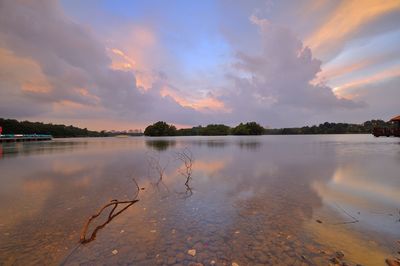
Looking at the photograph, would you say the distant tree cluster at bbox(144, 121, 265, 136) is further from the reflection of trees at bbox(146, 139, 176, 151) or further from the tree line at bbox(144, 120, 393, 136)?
the reflection of trees at bbox(146, 139, 176, 151)

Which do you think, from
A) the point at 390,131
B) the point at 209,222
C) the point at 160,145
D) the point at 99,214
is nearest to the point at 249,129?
the point at 390,131

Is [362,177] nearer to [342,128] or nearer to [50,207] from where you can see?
[50,207]

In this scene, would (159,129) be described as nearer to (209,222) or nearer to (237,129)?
(237,129)

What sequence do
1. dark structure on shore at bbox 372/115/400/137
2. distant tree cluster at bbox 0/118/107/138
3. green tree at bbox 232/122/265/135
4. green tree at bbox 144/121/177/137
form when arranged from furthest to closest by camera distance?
green tree at bbox 232/122/265/135 < green tree at bbox 144/121/177/137 < distant tree cluster at bbox 0/118/107/138 < dark structure on shore at bbox 372/115/400/137

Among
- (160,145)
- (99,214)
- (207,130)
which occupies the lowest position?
(99,214)

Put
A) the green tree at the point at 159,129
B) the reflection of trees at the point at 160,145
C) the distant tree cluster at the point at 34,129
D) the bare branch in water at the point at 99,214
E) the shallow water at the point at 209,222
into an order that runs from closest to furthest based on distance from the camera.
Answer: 1. the shallow water at the point at 209,222
2. the bare branch in water at the point at 99,214
3. the reflection of trees at the point at 160,145
4. the distant tree cluster at the point at 34,129
5. the green tree at the point at 159,129

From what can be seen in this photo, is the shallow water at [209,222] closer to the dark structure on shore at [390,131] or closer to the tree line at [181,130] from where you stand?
the dark structure on shore at [390,131]

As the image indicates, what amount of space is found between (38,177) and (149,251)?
11.8 meters

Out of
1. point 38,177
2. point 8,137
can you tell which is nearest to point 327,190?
point 38,177

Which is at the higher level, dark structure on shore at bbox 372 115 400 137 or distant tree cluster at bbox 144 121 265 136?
distant tree cluster at bbox 144 121 265 136

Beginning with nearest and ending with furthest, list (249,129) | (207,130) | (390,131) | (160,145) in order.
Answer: (160,145), (390,131), (249,129), (207,130)

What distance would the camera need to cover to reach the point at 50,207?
23.9ft

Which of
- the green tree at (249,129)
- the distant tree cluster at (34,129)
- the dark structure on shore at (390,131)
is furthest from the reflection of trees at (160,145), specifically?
the green tree at (249,129)

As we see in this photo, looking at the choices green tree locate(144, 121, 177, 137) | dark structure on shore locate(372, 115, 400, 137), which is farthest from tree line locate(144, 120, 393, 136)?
dark structure on shore locate(372, 115, 400, 137)
